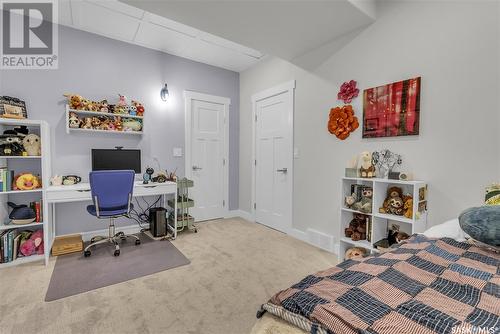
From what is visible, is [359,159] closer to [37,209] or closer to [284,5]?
[284,5]

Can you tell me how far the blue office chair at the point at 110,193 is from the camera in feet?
8.70

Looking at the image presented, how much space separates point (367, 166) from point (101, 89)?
3.45 metres

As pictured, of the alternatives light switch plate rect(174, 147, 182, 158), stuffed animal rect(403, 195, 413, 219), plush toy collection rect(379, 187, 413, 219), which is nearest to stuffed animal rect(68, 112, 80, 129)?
light switch plate rect(174, 147, 182, 158)

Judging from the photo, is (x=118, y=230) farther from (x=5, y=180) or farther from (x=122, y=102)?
(x=122, y=102)

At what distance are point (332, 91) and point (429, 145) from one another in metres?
1.20

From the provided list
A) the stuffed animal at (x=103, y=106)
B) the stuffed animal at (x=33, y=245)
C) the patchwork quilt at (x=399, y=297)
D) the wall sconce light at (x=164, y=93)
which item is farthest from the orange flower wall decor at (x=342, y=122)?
the stuffed animal at (x=33, y=245)

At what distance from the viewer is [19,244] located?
260 centimetres

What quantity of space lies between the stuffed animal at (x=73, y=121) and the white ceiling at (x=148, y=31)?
1.12m

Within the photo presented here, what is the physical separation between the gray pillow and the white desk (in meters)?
3.04

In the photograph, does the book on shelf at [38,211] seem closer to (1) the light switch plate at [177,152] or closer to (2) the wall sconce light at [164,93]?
(1) the light switch plate at [177,152]

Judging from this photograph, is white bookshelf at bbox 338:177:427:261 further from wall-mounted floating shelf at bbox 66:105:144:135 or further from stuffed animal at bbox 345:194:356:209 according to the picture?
wall-mounted floating shelf at bbox 66:105:144:135

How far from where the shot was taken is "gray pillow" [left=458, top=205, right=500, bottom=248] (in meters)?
1.24

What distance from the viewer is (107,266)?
2.49 m

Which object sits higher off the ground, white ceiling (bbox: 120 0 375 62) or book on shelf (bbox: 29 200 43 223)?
white ceiling (bbox: 120 0 375 62)
